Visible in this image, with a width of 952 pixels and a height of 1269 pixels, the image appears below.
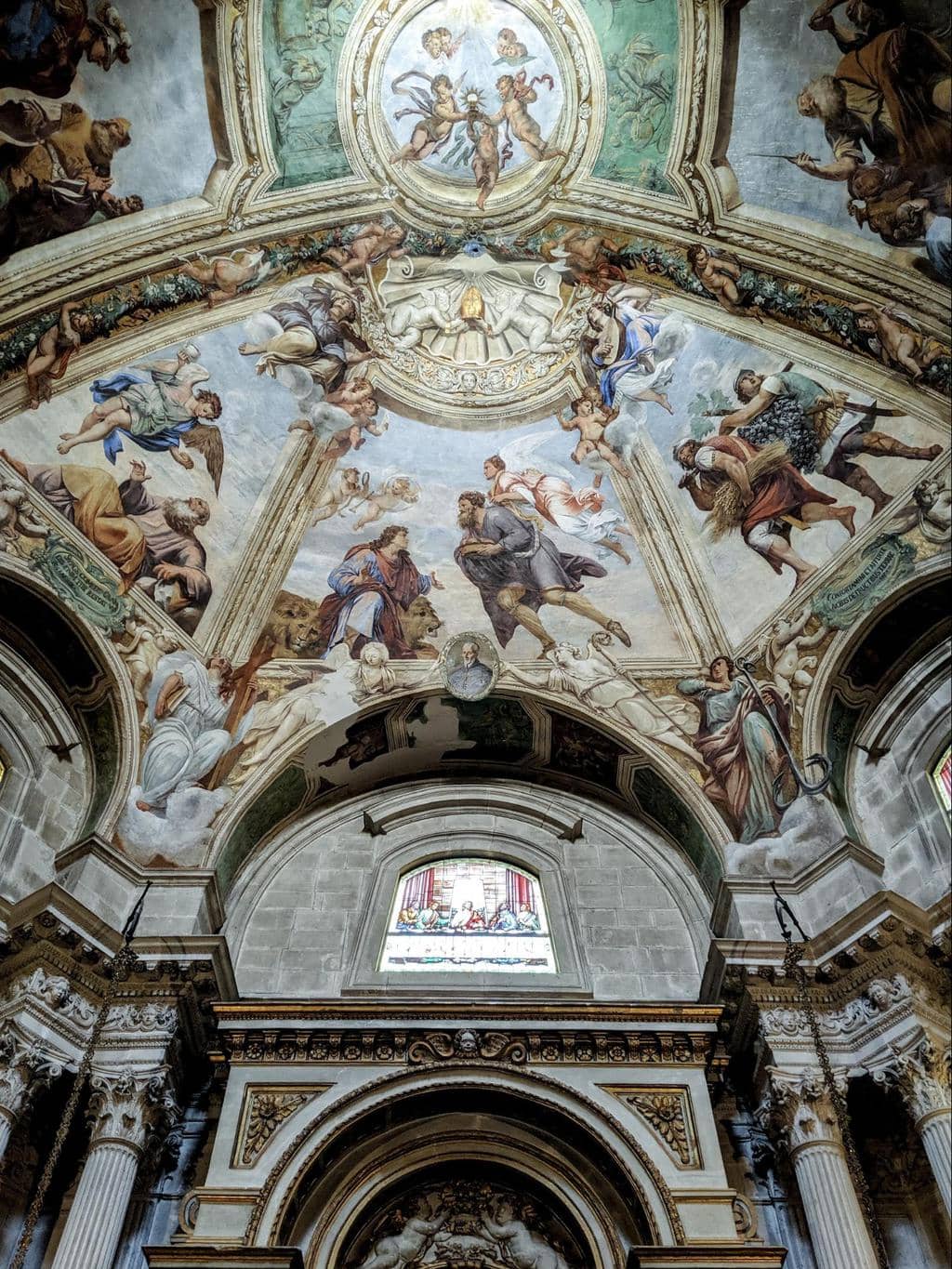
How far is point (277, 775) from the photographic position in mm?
14398

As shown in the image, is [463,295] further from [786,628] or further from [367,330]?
[786,628]

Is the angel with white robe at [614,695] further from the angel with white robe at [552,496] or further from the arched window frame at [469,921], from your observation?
the arched window frame at [469,921]

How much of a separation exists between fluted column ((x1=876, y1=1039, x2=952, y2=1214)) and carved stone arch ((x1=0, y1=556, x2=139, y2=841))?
9214mm

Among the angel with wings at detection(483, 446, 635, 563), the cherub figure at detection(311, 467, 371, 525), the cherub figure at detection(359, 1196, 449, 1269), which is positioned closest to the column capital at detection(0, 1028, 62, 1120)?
the cherub figure at detection(359, 1196, 449, 1269)

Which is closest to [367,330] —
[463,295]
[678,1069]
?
[463,295]

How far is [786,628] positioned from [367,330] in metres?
7.46

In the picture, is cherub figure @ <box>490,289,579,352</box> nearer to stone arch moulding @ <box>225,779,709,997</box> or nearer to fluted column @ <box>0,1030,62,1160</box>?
stone arch moulding @ <box>225,779,709,997</box>

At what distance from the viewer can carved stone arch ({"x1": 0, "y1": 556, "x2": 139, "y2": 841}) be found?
13.4 metres

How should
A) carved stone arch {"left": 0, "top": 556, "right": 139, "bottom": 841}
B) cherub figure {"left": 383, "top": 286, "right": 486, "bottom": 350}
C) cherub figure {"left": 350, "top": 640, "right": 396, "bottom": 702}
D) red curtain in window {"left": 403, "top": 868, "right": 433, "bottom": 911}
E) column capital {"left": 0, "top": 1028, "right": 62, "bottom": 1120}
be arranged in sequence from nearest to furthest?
column capital {"left": 0, "top": 1028, "right": 62, "bottom": 1120} → carved stone arch {"left": 0, "top": 556, "right": 139, "bottom": 841} → red curtain in window {"left": 403, "top": 868, "right": 433, "bottom": 911} → cherub figure {"left": 350, "top": 640, "right": 396, "bottom": 702} → cherub figure {"left": 383, "top": 286, "right": 486, "bottom": 350}

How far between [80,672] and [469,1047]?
270 inches

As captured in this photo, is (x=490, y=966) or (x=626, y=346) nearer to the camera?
(x=490, y=966)

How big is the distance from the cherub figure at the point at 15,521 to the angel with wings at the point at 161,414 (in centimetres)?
94

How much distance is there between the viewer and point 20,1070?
1004 cm

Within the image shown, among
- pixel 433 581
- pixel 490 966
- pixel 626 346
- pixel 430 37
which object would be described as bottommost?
pixel 490 966
